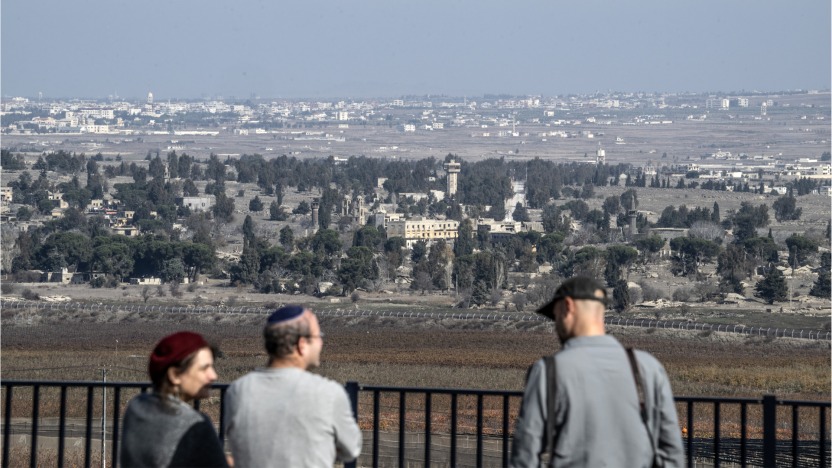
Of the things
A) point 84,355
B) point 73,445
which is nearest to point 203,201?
point 84,355

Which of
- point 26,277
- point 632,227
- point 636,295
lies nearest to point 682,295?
point 636,295

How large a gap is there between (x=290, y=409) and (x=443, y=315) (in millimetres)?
44610

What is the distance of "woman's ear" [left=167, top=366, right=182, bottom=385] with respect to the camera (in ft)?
14.7

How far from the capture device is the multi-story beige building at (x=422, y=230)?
84.7 metres

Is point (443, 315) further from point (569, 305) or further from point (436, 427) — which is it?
point (569, 305)

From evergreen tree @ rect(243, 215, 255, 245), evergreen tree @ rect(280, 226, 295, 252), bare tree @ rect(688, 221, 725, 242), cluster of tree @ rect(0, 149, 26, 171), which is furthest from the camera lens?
cluster of tree @ rect(0, 149, 26, 171)

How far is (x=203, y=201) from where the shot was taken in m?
104

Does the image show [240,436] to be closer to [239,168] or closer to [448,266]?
[448,266]

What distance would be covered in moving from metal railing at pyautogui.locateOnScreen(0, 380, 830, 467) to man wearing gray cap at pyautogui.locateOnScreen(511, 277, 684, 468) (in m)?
1.77

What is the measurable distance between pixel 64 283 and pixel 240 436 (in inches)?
2424

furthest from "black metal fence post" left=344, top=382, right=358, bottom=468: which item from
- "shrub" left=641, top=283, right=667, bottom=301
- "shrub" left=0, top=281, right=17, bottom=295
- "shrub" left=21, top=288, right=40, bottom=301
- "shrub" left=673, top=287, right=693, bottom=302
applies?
"shrub" left=0, top=281, right=17, bottom=295

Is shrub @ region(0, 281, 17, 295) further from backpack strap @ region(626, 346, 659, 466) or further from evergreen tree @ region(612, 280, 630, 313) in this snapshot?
backpack strap @ region(626, 346, 659, 466)

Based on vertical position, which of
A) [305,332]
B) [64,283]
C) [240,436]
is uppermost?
[305,332]

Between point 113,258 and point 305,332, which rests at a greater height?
point 305,332
